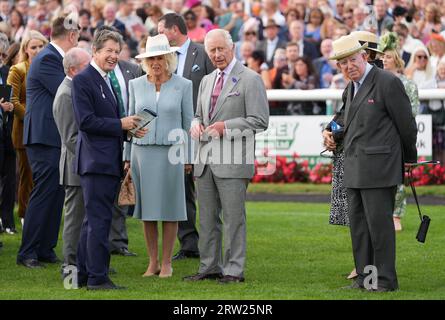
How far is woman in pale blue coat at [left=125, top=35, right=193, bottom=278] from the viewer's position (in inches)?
408

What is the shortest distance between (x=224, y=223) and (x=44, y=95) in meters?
2.37

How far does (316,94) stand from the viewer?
59.4 feet

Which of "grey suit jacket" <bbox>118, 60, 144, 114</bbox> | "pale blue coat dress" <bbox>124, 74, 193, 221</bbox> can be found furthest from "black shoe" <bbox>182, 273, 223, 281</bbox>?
"grey suit jacket" <bbox>118, 60, 144, 114</bbox>

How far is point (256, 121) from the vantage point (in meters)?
9.83

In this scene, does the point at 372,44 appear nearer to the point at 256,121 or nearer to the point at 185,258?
the point at 256,121

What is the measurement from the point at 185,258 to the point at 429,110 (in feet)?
24.4

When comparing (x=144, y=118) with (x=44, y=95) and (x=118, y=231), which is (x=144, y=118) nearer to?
(x=44, y=95)

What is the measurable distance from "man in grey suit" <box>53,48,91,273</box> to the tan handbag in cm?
40

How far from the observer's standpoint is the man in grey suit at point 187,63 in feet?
38.7

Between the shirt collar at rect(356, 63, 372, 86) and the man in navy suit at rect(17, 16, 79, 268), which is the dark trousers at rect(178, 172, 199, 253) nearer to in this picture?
the man in navy suit at rect(17, 16, 79, 268)

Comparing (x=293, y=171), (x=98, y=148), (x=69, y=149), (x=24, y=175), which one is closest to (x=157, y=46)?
(x=69, y=149)

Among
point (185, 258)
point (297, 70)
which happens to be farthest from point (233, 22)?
point (185, 258)

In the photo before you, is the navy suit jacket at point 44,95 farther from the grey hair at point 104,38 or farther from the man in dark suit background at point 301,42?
the man in dark suit background at point 301,42

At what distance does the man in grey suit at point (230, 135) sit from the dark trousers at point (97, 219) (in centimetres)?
108
